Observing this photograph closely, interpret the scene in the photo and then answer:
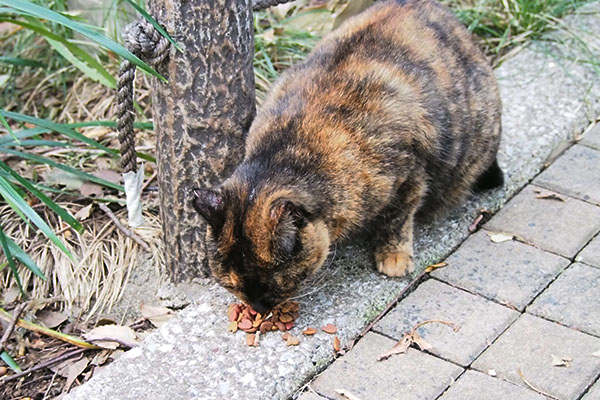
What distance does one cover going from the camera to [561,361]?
3287 millimetres

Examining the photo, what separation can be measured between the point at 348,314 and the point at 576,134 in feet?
6.18

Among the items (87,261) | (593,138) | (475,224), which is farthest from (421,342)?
(593,138)

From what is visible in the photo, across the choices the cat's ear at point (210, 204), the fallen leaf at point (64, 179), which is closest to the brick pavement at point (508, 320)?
the cat's ear at point (210, 204)

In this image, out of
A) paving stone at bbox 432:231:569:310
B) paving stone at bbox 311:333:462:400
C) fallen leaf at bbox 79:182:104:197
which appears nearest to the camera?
paving stone at bbox 311:333:462:400

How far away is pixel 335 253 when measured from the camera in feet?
13.0

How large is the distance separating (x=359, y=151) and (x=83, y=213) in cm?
160

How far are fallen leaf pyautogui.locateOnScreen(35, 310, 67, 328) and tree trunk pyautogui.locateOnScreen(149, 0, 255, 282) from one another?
2.05ft

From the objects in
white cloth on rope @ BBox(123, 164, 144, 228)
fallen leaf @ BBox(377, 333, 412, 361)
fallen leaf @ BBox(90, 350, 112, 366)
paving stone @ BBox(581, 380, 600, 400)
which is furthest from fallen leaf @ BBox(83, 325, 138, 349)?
paving stone @ BBox(581, 380, 600, 400)

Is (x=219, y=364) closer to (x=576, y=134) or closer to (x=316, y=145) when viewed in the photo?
(x=316, y=145)

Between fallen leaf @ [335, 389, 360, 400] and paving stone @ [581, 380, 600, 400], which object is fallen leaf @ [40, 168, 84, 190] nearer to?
fallen leaf @ [335, 389, 360, 400]

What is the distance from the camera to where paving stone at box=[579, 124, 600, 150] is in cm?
463

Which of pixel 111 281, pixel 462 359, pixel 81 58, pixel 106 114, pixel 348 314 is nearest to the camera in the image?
pixel 462 359

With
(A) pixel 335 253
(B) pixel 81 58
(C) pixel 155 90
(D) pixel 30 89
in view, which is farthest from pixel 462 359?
(D) pixel 30 89

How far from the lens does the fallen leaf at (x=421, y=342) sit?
3.41 metres
